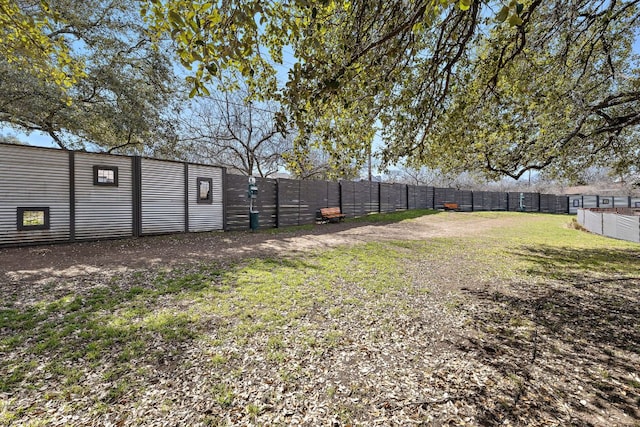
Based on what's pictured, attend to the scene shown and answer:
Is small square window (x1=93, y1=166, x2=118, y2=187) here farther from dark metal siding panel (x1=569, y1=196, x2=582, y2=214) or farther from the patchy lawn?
dark metal siding panel (x1=569, y1=196, x2=582, y2=214)

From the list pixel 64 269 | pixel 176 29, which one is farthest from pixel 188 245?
pixel 176 29

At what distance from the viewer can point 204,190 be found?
10.2 meters

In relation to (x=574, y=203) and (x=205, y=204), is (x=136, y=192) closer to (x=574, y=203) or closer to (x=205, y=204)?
(x=205, y=204)

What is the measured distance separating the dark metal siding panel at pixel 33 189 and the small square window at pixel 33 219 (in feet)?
0.26

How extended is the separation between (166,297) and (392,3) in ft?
17.4

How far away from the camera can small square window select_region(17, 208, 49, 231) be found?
6.81 m

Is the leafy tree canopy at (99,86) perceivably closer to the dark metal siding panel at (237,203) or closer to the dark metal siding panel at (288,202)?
the dark metal siding panel at (237,203)

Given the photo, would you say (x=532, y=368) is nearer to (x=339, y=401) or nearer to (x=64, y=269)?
(x=339, y=401)

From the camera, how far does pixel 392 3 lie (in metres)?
3.81

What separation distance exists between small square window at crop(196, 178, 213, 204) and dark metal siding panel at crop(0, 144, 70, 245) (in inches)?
143

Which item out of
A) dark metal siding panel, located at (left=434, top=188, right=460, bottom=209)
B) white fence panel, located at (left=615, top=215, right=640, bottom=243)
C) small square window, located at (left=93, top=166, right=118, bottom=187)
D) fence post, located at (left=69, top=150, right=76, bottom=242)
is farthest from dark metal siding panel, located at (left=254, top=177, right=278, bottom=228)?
dark metal siding panel, located at (left=434, top=188, right=460, bottom=209)

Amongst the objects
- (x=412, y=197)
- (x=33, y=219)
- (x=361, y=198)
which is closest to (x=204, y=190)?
(x=33, y=219)

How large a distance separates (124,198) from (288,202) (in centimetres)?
639

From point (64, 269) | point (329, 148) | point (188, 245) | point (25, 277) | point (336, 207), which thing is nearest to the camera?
point (329, 148)
